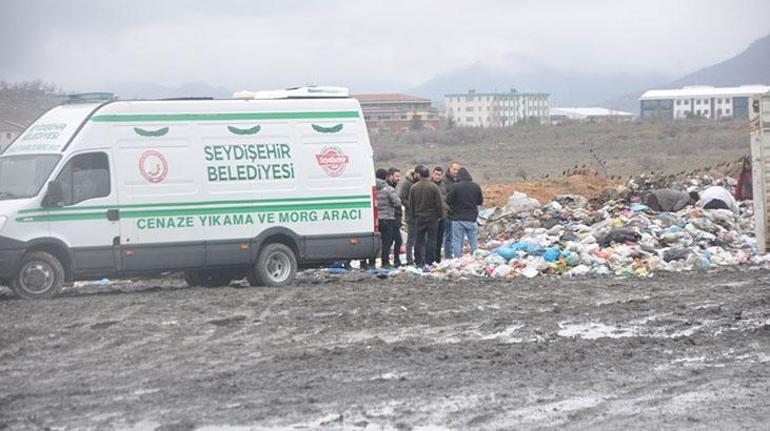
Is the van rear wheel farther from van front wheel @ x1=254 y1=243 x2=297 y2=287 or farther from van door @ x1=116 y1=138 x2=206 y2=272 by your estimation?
van door @ x1=116 y1=138 x2=206 y2=272

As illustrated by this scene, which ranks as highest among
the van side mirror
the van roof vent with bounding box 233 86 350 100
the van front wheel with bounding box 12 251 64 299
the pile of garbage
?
the van roof vent with bounding box 233 86 350 100

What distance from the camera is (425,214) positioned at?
2262cm

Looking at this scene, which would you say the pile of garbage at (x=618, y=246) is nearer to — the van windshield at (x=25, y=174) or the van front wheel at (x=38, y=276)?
the van front wheel at (x=38, y=276)

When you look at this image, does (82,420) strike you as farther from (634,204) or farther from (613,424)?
(634,204)

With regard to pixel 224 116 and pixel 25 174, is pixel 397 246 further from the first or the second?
pixel 25 174

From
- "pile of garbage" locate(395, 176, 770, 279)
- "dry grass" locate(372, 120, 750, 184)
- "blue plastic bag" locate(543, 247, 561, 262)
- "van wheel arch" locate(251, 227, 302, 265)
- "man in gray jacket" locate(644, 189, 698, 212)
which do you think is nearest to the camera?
"van wheel arch" locate(251, 227, 302, 265)

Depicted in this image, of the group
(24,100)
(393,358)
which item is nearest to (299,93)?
(393,358)

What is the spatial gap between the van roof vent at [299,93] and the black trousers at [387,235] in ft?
10.0

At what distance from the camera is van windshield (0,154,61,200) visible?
17.6m

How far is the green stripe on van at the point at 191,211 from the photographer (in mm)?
17672

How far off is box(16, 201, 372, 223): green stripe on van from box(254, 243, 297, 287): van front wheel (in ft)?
1.96

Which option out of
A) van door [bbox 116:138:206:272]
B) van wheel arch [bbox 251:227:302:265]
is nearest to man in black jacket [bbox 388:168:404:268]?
van wheel arch [bbox 251:227:302:265]

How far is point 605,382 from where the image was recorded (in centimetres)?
1100

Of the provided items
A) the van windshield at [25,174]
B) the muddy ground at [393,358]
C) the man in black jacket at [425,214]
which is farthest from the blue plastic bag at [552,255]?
the van windshield at [25,174]
